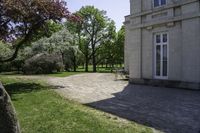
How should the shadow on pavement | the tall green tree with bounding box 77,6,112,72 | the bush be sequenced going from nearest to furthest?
the shadow on pavement < the bush < the tall green tree with bounding box 77,6,112,72

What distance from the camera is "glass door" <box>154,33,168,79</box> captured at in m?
16.7

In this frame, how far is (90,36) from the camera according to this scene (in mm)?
49531

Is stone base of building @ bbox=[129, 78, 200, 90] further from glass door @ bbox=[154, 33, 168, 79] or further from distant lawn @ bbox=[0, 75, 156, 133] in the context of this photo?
distant lawn @ bbox=[0, 75, 156, 133]

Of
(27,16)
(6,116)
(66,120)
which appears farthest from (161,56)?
(6,116)

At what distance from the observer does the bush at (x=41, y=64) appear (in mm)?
28688

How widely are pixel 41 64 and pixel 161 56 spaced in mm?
15051

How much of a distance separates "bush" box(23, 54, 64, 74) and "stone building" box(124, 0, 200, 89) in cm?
1227

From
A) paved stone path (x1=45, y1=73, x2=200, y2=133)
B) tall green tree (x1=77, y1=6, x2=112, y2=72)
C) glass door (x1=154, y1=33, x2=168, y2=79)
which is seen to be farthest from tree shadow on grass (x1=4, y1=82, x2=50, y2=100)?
tall green tree (x1=77, y1=6, x2=112, y2=72)

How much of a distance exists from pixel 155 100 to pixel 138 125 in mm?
4104

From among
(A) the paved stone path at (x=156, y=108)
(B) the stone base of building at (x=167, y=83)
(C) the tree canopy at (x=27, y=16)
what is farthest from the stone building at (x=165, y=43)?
(C) the tree canopy at (x=27, y=16)

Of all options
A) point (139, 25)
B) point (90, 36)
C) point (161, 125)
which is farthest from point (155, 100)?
point (90, 36)

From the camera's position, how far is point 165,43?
16.7m

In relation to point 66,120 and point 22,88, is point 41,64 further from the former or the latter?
point 66,120

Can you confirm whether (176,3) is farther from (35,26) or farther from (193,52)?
(35,26)
